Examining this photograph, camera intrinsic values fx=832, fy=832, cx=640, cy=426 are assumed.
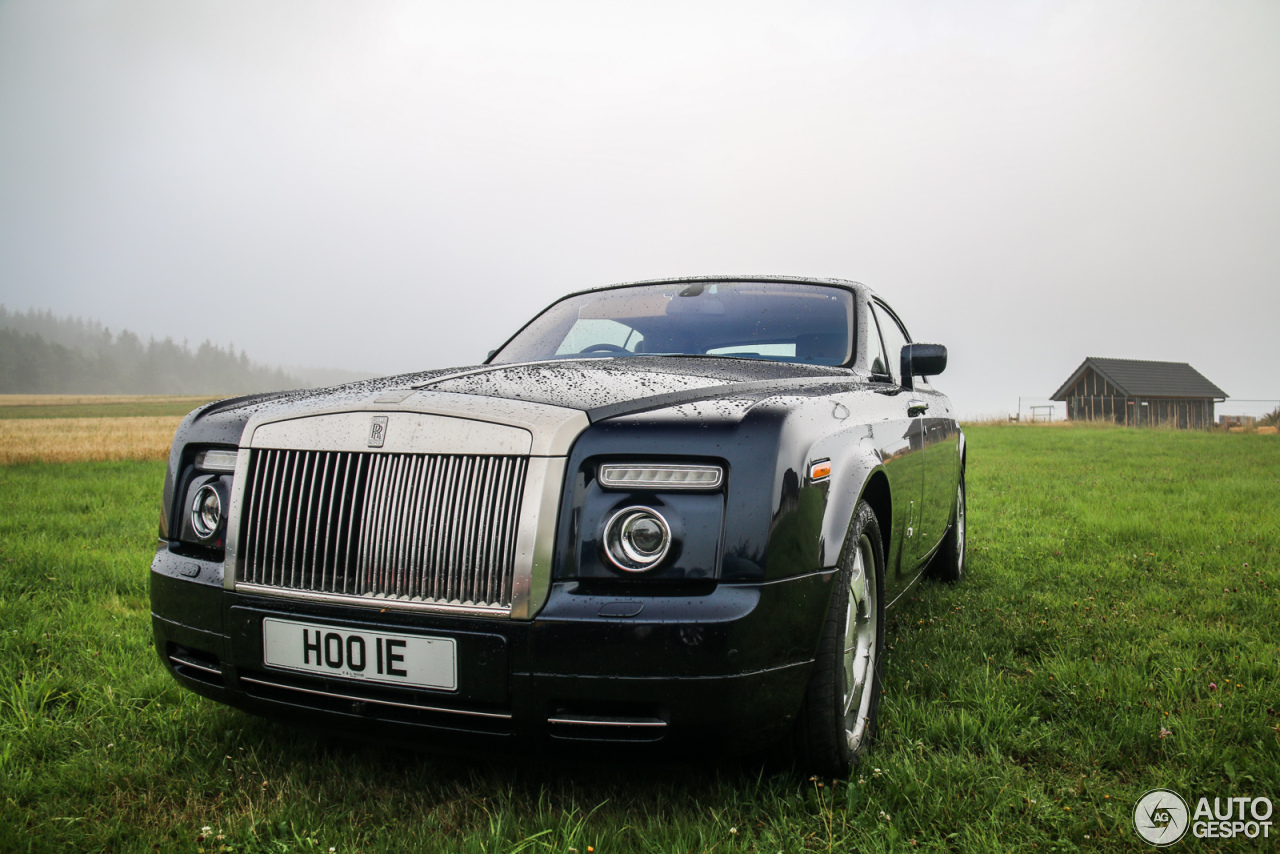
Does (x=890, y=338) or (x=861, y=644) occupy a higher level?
(x=890, y=338)

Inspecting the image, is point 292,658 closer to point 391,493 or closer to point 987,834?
point 391,493

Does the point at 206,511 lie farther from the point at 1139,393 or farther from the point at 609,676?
the point at 1139,393

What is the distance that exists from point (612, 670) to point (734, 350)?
67.8 inches

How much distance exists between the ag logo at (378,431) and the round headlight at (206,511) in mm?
580

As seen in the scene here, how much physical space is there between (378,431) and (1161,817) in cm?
215

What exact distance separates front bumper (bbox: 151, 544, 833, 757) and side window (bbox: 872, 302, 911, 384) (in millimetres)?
2154

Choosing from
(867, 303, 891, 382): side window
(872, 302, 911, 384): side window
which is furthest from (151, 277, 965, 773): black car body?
(872, 302, 911, 384): side window

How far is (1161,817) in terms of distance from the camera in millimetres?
2076

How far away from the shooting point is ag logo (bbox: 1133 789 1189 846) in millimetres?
2008

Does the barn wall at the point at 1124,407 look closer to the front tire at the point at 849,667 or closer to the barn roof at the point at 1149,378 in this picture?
the barn roof at the point at 1149,378

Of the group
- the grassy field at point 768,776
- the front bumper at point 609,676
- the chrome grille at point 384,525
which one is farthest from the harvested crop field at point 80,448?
the front bumper at point 609,676

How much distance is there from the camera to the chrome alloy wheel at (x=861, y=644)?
2371 mm

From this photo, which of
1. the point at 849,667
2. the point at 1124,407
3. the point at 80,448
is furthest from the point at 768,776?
the point at 1124,407

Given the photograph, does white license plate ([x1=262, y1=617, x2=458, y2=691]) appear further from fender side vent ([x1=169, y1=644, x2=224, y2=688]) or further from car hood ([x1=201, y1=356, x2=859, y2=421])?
car hood ([x1=201, y1=356, x2=859, y2=421])
